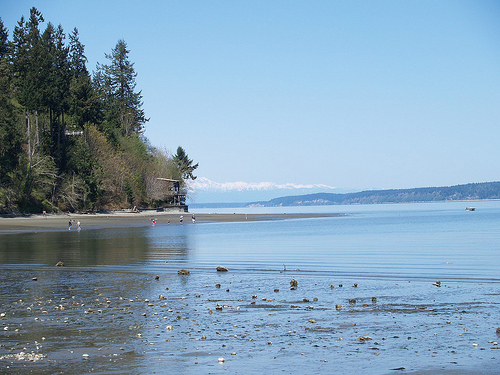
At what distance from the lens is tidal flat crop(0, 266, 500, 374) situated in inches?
396

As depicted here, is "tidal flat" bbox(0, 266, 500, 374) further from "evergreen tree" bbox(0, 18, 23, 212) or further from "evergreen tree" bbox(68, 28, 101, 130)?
"evergreen tree" bbox(68, 28, 101, 130)

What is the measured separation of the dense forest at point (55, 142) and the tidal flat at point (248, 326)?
54.9 meters

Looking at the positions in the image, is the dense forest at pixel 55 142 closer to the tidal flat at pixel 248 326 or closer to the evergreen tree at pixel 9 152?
the evergreen tree at pixel 9 152

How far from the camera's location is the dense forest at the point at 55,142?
71.2m

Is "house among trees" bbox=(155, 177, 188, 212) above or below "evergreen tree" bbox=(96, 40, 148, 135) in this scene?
below

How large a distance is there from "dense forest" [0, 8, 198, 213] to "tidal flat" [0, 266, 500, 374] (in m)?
54.9

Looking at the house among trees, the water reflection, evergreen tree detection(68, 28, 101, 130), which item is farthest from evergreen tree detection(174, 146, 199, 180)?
the water reflection

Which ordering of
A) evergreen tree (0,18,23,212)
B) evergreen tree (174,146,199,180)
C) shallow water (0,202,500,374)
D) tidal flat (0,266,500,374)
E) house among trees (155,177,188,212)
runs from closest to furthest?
tidal flat (0,266,500,374) < shallow water (0,202,500,374) < evergreen tree (0,18,23,212) < house among trees (155,177,188,212) < evergreen tree (174,146,199,180)

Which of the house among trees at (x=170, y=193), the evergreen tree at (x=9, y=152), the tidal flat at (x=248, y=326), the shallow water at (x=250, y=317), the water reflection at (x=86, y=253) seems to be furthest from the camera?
the house among trees at (x=170, y=193)

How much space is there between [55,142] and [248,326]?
73.0 meters

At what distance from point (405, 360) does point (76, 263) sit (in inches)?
807

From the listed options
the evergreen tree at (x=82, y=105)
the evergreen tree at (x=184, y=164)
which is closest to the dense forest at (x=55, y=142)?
the evergreen tree at (x=82, y=105)

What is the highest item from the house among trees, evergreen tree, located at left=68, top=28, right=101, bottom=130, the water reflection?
evergreen tree, located at left=68, top=28, right=101, bottom=130

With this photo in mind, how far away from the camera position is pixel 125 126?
122m
